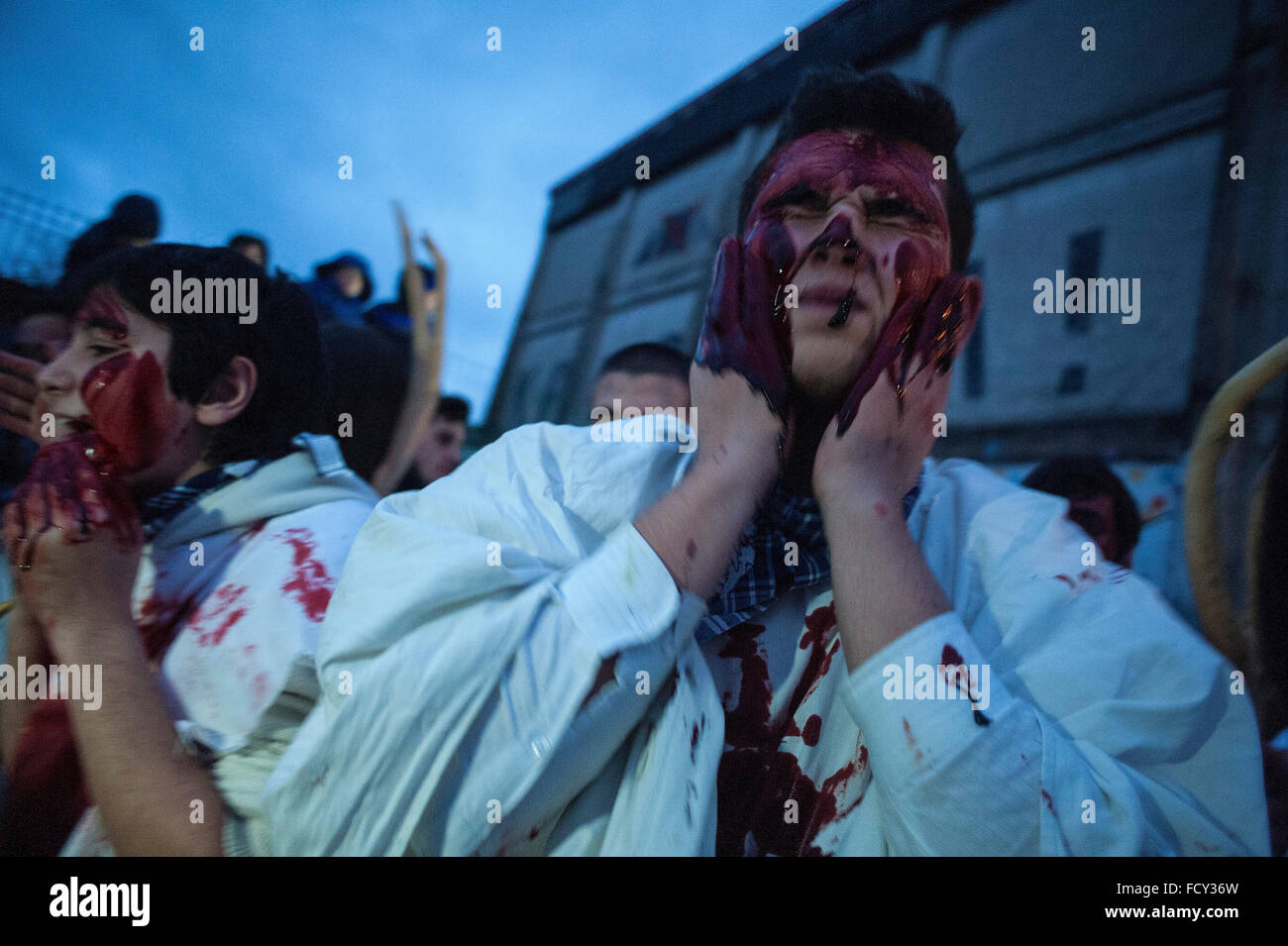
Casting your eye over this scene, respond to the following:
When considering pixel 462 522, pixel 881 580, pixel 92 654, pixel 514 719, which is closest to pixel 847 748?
pixel 881 580

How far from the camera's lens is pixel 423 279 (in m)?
1.55

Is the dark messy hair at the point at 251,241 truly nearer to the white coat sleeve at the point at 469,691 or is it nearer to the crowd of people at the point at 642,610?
the crowd of people at the point at 642,610

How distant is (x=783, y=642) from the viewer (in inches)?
38.6

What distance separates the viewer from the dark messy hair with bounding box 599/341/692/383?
1752 millimetres

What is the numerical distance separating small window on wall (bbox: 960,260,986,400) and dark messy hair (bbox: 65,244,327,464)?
1.63 m

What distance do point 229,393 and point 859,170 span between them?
1194 mm

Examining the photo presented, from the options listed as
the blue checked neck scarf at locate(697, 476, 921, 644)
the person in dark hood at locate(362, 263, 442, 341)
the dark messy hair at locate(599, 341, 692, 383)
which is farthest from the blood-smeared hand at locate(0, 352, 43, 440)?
the blue checked neck scarf at locate(697, 476, 921, 644)

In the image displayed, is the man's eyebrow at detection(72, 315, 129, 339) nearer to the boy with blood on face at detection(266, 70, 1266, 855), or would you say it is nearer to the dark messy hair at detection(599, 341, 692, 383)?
the boy with blood on face at detection(266, 70, 1266, 855)

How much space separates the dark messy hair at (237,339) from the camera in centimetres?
119

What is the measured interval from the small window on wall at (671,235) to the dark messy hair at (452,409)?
0.63 metres

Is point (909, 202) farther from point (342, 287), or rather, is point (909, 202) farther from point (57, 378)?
point (57, 378)

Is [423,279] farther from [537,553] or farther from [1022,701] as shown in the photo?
[1022,701]

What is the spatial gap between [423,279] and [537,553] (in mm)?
953

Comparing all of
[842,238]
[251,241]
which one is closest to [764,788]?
[842,238]
